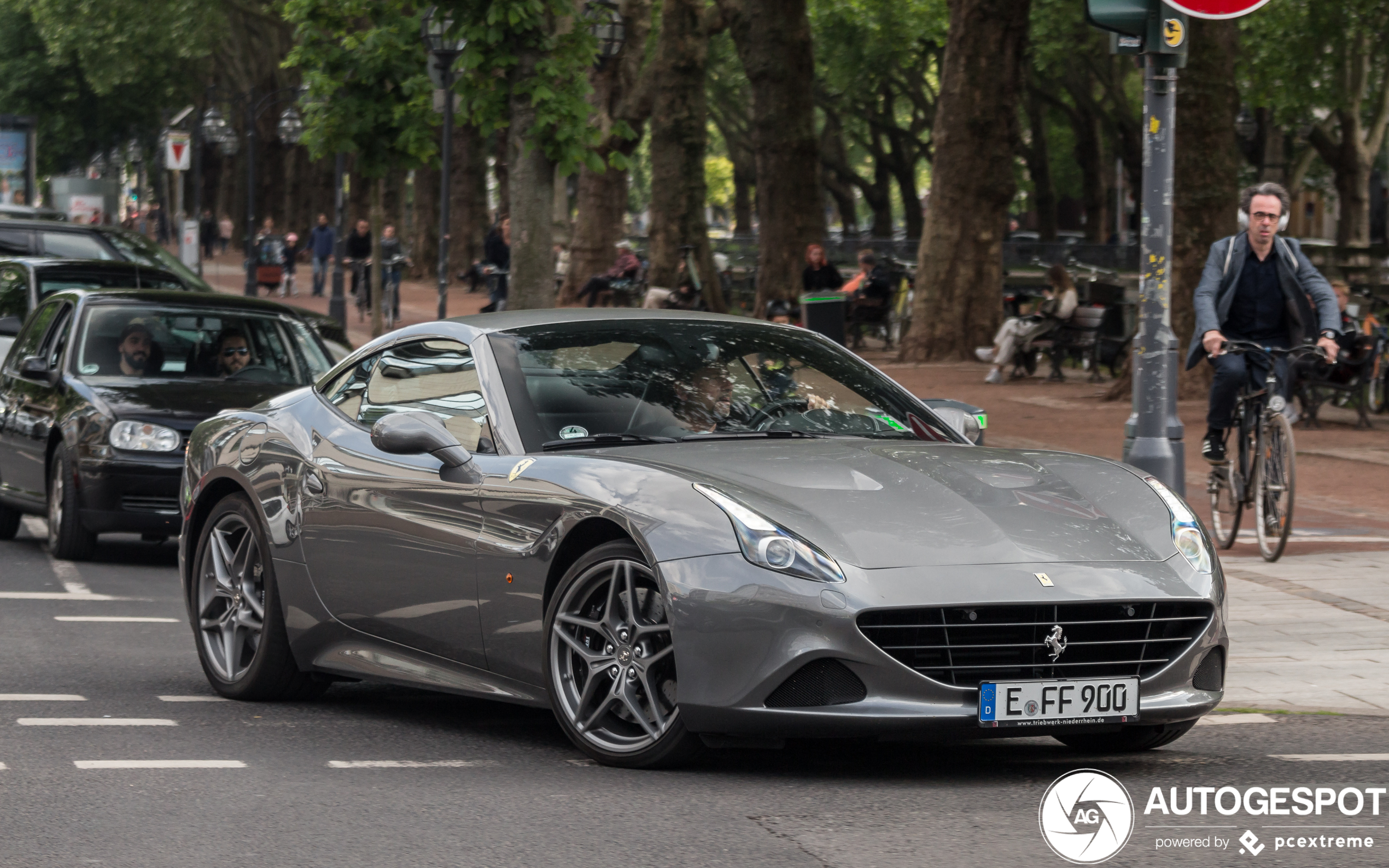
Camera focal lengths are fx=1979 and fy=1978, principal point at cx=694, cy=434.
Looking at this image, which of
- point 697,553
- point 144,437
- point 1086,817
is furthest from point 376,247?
point 1086,817

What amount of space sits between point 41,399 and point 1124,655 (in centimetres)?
855

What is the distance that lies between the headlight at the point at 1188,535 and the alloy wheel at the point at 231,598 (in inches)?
126

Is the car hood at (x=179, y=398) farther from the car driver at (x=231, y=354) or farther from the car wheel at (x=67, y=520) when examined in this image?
the car wheel at (x=67, y=520)

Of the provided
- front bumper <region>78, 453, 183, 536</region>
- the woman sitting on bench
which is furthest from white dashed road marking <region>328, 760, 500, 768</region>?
the woman sitting on bench

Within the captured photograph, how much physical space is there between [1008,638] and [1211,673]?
76 cm

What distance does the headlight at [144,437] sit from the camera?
439 inches

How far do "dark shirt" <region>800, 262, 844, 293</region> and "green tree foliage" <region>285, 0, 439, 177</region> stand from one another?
5.60m

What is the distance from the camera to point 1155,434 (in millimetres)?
9008

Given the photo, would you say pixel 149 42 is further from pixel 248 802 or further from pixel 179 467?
pixel 248 802

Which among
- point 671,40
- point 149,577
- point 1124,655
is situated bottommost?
point 149,577

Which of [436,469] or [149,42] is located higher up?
[149,42]

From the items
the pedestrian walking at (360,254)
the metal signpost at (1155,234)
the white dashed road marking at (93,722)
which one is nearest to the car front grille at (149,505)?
the white dashed road marking at (93,722)

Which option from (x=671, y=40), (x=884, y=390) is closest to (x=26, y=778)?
(x=884, y=390)

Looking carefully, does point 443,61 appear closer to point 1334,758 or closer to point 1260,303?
point 1260,303
